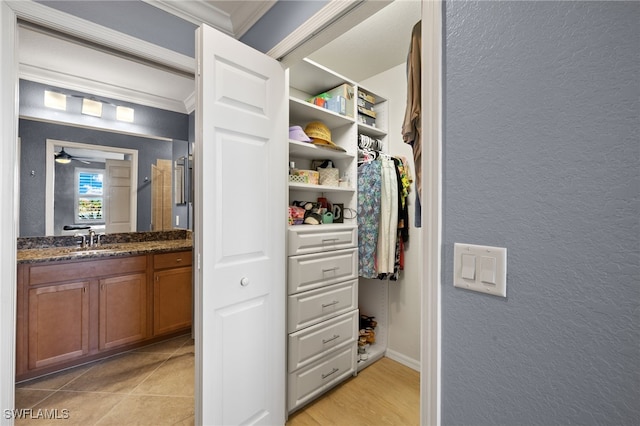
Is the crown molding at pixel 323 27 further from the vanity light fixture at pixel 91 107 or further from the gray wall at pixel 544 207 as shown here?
the vanity light fixture at pixel 91 107

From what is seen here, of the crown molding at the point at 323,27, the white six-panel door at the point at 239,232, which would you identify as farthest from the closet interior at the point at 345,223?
the crown molding at the point at 323,27

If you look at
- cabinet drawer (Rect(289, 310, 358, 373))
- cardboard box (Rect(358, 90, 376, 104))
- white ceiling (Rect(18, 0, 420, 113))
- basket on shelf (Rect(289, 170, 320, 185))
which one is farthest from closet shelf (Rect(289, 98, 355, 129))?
cabinet drawer (Rect(289, 310, 358, 373))

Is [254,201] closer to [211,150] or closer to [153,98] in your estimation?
[211,150]

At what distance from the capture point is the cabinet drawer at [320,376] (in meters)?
1.76

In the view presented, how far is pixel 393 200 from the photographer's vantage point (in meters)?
2.29

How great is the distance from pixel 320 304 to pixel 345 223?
69 cm

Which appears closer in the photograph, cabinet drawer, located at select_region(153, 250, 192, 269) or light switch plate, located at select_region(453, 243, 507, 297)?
light switch plate, located at select_region(453, 243, 507, 297)

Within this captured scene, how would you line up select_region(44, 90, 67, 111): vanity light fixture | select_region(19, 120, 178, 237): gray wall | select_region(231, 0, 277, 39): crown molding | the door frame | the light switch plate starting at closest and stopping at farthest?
the light switch plate → the door frame → select_region(231, 0, 277, 39): crown molding → select_region(19, 120, 178, 237): gray wall → select_region(44, 90, 67, 111): vanity light fixture

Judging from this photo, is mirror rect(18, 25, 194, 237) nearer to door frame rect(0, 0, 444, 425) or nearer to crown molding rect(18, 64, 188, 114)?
crown molding rect(18, 64, 188, 114)

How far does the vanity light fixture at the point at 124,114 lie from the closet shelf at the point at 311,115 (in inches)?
67.9

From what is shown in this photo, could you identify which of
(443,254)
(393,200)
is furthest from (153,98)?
(443,254)

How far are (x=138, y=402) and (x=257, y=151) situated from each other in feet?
6.07

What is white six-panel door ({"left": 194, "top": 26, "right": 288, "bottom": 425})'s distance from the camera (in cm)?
125

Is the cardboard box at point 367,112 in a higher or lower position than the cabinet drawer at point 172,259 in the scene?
higher
